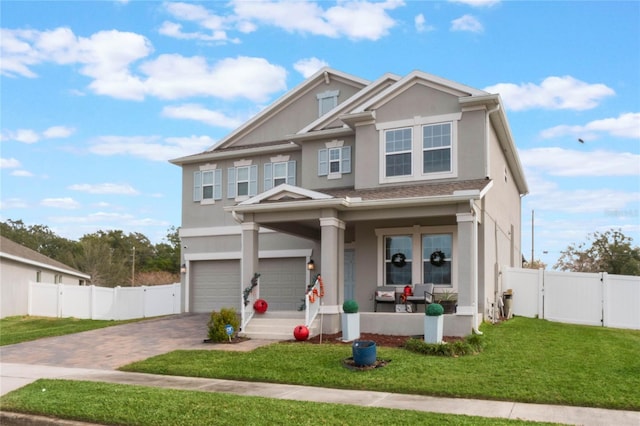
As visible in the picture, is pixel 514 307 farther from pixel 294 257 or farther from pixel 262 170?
pixel 262 170

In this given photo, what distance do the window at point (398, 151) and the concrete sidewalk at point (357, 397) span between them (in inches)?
338

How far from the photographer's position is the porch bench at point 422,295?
1577 cm

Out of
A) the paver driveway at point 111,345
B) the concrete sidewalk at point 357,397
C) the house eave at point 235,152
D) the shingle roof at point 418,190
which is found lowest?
the paver driveway at point 111,345

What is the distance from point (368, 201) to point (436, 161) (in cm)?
271

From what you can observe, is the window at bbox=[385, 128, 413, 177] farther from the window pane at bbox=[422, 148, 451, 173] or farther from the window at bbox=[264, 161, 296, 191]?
the window at bbox=[264, 161, 296, 191]

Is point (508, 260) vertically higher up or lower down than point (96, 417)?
higher up

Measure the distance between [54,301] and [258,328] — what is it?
611 inches

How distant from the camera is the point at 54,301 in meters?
26.9

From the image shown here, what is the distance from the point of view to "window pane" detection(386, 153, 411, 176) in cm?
1702

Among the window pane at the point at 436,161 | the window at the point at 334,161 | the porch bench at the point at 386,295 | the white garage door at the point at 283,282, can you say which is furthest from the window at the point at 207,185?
the window pane at the point at 436,161

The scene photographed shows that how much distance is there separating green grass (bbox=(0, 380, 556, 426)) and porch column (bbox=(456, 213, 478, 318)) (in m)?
6.42

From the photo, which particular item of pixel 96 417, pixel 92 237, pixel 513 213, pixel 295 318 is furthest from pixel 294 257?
pixel 92 237

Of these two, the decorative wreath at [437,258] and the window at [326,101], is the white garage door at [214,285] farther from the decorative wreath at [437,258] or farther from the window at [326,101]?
the decorative wreath at [437,258]

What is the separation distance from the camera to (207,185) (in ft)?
75.2
